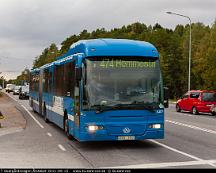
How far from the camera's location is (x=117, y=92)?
13.1 m

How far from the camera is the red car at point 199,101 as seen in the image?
105 feet

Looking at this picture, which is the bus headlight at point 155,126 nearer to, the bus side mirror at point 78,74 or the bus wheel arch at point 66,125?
the bus side mirror at point 78,74

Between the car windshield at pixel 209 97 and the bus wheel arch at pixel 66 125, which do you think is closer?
the bus wheel arch at pixel 66 125

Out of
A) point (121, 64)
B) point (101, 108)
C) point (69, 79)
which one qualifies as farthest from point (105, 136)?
point (69, 79)

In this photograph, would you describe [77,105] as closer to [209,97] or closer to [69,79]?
[69,79]

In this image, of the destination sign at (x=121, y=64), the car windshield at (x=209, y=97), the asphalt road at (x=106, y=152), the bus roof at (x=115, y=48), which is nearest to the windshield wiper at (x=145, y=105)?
the destination sign at (x=121, y=64)

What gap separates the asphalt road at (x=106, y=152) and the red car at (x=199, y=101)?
569 inches

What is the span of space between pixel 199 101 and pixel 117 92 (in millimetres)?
20375

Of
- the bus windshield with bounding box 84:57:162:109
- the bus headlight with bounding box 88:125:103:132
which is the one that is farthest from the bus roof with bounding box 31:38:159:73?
the bus headlight with bounding box 88:125:103:132

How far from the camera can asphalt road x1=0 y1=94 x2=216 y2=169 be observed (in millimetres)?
10789

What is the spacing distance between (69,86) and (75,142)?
177 centimetres

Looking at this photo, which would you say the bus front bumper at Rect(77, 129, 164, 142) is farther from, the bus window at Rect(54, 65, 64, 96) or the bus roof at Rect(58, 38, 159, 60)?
the bus window at Rect(54, 65, 64, 96)

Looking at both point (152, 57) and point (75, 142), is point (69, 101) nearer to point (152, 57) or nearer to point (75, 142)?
point (75, 142)

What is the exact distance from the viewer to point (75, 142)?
50.0 ft
